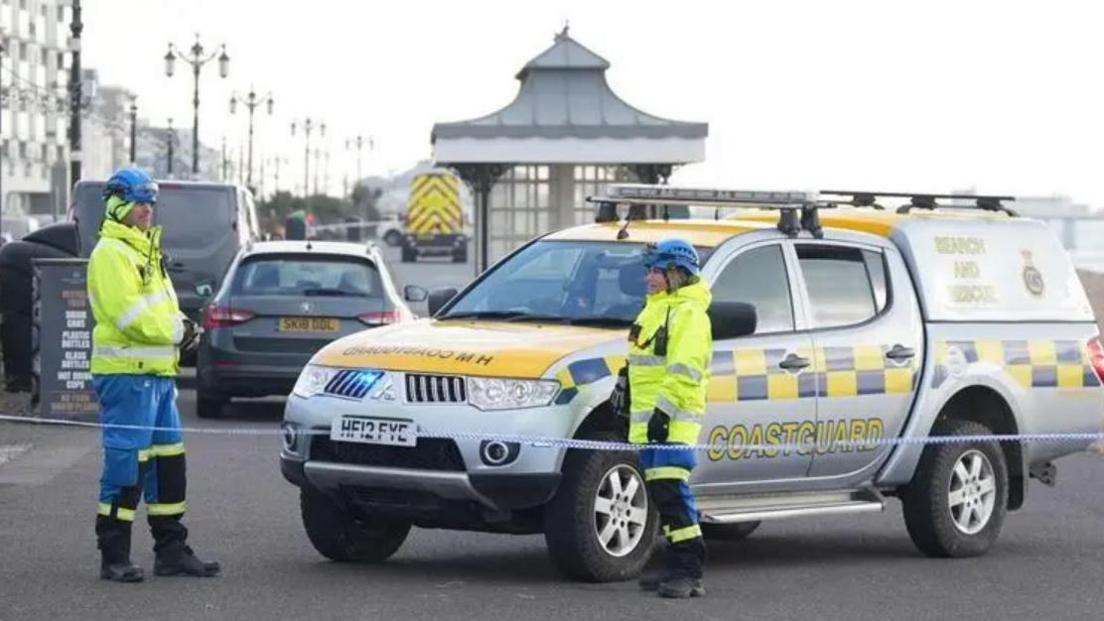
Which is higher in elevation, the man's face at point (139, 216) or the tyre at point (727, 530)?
the man's face at point (139, 216)

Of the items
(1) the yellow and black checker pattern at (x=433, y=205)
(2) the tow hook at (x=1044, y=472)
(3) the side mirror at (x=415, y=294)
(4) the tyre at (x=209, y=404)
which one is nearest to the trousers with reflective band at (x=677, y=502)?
(2) the tow hook at (x=1044, y=472)

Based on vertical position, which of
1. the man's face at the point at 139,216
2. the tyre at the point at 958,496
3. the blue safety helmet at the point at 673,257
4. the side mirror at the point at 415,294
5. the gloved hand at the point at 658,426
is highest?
the man's face at the point at 139,216

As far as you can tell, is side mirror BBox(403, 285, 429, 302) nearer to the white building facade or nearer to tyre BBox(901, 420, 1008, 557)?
tyre BBox(901, 420, 1008, 557)

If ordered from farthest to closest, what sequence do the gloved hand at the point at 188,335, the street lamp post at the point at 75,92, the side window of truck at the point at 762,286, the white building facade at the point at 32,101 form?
the white building facade at the point at 32,101 < the street lamp post at the point at 75,92 < the side window of truck at the point at 762,286 < the gloved hand at the point at 188,335

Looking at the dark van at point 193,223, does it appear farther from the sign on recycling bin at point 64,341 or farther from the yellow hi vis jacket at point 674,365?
the yellow hi vis jacket at point 674,365

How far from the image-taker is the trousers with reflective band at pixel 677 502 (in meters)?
10.7

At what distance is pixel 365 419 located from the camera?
1106cm

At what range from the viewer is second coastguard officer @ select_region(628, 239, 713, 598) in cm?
1064

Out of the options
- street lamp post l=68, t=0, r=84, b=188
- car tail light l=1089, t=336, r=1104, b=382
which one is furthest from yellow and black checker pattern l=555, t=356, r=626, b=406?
street lamp post l=68, t=0, r=84, b=188

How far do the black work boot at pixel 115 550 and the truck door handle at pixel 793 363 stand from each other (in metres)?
3.25

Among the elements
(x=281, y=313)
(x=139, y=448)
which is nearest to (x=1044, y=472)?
(x=139, y=448)

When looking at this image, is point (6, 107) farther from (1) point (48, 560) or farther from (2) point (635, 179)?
(1) point (48, 560)

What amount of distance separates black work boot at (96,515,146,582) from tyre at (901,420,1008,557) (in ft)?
13.5

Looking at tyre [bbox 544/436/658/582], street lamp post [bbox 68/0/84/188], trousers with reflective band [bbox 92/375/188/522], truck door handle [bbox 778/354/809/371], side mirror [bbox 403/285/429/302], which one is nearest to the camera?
tyre [bbox 544/436/658/582]
